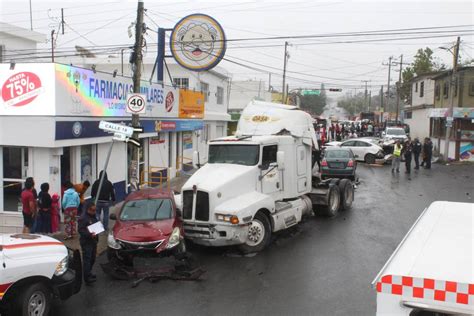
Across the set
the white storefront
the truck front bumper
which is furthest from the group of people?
the truck front bumper

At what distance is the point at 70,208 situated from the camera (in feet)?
39.8

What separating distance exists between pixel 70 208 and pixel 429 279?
10.5 m

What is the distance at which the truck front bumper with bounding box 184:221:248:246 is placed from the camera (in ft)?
34.1

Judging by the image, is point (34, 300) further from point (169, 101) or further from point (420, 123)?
point (420, 123)

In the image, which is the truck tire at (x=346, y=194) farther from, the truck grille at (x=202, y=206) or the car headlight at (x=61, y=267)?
the car headlight at (x=61, y=267)

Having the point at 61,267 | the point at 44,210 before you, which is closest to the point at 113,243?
the point at 61,267

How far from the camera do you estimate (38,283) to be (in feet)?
22.3

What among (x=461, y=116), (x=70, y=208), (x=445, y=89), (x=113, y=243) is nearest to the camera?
(x=113, y=243)

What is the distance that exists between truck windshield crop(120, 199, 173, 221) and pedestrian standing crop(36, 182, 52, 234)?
8.11 feet

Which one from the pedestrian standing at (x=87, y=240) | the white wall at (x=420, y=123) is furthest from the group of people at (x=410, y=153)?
the pedestrian standing at (x=87, y=240)

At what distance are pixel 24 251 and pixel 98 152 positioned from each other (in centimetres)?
938

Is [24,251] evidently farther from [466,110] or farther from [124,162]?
[466,110]

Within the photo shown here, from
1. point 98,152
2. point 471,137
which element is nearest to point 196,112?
point 98,152

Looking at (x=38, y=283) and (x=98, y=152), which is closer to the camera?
(x=38, y=283)
